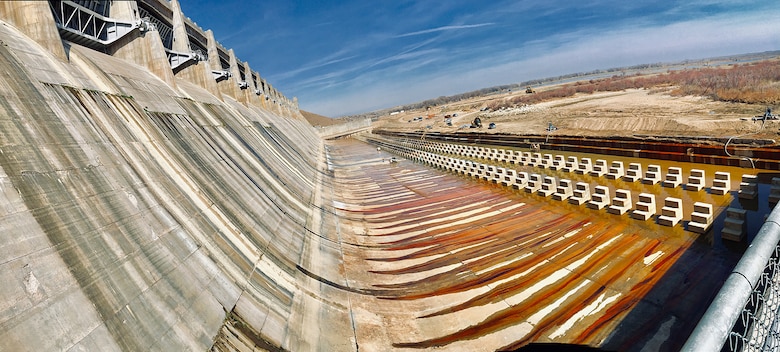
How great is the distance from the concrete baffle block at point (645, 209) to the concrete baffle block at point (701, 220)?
1361mm

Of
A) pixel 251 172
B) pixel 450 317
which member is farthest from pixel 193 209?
pixel 450 317

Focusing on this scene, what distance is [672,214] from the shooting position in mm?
11641

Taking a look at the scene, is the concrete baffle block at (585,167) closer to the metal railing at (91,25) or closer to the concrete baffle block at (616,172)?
the concrete baffle block at (616,172)

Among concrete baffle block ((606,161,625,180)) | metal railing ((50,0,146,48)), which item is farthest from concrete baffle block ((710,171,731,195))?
metal railing ((50,0,146,48))

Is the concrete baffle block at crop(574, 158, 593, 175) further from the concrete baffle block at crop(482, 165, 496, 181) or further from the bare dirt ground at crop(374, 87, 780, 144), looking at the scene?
the bare dirt ground at crop(374, 87, 780, 144)

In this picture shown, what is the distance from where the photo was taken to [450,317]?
8.33 metres

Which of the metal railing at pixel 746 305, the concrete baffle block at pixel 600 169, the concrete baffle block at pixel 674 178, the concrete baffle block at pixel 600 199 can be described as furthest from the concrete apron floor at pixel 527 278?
the concrete baffle block at pixel 600 169

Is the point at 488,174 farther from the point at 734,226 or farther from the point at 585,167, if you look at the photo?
the point at 734,226

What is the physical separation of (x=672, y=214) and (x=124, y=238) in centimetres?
1516

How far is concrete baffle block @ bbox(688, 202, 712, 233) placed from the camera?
10773 mm

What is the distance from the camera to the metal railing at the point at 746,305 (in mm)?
2504

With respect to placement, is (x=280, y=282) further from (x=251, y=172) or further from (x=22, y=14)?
(x=22, y=14)

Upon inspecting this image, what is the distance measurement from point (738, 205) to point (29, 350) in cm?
1831

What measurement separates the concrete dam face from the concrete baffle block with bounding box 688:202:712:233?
344mm
